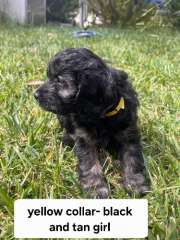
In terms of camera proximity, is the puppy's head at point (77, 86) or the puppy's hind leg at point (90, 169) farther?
the puppy's head at point (77, 86)

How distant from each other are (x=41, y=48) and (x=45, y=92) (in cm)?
445

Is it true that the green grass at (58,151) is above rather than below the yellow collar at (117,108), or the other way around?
below

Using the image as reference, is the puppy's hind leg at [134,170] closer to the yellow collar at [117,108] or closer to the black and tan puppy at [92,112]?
the black and tan puppy at [92,112]

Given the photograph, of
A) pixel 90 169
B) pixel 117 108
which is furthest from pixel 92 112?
pixel 90 169

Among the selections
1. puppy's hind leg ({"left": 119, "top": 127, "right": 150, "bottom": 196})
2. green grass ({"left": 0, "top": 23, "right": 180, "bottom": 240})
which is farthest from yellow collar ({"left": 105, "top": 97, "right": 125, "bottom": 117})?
green grass ({"left": 0, "top": 23, "right": 180, "bottom": 240})

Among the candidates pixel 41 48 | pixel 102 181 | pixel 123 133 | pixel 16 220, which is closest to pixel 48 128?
pixel 123 133

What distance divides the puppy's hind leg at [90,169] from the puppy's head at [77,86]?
0.20 metres

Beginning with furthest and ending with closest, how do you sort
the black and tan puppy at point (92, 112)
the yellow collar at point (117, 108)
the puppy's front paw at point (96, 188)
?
the yellow collar at point (117, 108) → the black and tan puppy at point (92, 112) → the puppy's front paw at point (96, 188)

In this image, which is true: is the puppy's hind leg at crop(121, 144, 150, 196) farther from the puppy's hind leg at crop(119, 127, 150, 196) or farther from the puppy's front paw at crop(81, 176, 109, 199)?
the puppy's front paw at crop(81, 176, 109, 199)

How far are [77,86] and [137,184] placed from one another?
67 centimetres

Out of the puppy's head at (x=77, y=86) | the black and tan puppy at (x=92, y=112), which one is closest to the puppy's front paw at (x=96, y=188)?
the black and tan puppy at (x=92, y=112)

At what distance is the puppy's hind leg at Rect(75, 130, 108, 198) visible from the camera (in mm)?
2570

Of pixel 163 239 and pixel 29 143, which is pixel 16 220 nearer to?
pixel 163 239

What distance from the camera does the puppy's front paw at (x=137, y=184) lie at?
8.41 ft
